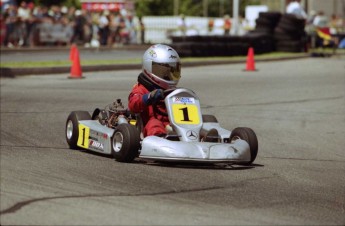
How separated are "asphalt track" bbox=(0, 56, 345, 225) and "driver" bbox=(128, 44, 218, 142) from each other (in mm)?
542

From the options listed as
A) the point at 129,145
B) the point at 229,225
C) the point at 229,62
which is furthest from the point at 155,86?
the point at 229,62

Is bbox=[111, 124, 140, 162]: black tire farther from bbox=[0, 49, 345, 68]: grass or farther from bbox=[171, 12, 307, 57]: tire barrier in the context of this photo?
bbox=[171, 12, 307, 57]: tire barrier

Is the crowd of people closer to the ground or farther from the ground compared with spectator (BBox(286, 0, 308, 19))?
closer to the ground

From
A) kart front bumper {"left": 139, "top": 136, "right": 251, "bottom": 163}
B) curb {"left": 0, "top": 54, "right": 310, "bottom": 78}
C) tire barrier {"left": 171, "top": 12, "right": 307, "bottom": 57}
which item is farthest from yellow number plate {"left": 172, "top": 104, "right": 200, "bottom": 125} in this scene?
tire barrier {"left": 171, "top": 12, "right": 307, "bottom": 57}

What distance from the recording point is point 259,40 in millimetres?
29016

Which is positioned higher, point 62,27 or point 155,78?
point 155,78

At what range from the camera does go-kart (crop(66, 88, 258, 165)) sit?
830 cm

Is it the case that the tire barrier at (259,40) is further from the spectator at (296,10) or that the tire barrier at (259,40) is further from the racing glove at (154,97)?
the racing glove at (154,97)

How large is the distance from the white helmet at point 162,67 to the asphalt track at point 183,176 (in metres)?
0.93

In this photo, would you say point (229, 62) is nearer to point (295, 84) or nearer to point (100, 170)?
point (295, 84)

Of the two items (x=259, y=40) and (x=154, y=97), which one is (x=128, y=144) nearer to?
(x=154, y=97)

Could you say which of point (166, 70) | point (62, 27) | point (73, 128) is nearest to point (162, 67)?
point (166, 70)

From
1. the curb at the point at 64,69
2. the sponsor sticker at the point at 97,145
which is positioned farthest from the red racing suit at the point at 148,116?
the curb at the point at 64,69

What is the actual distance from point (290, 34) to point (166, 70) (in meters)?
21.4
